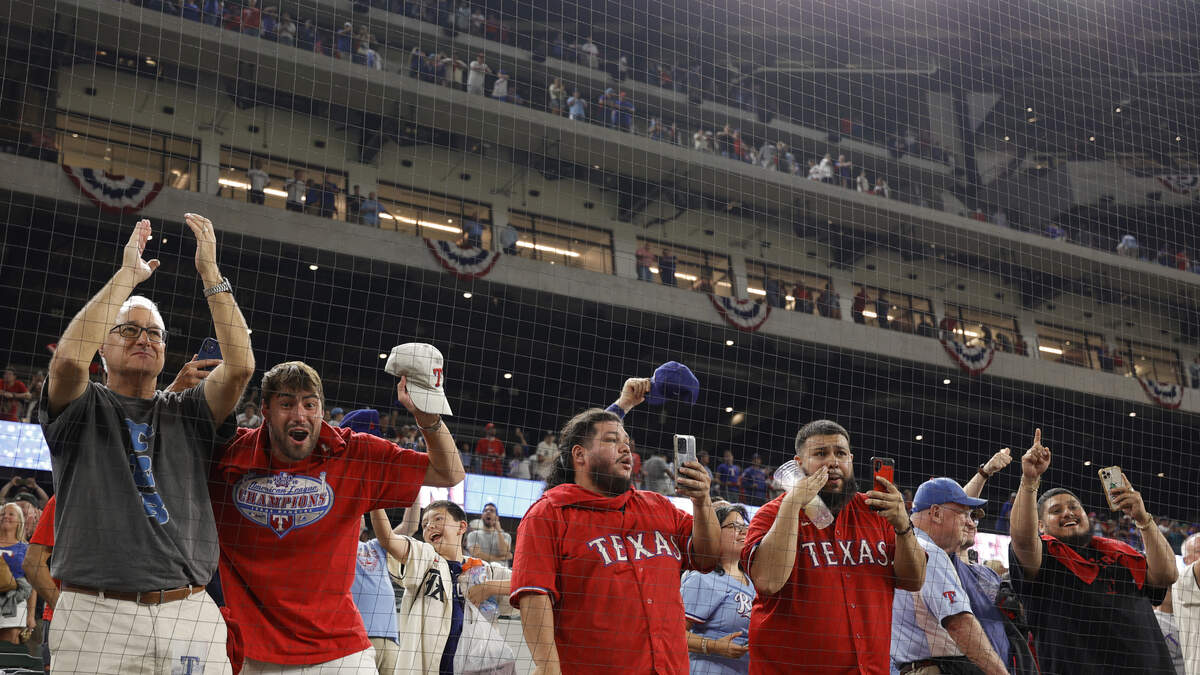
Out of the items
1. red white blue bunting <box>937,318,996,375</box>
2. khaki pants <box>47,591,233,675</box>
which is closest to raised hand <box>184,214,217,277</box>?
khaki pants <box>47,591,233,675</box>

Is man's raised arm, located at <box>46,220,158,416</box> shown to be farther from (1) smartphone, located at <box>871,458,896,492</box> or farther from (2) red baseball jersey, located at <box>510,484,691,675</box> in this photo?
(1) smartphone, located at <box>871,458,896,492</box>

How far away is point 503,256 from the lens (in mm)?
20406

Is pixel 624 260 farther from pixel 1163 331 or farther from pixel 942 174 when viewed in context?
pixel 1163 331

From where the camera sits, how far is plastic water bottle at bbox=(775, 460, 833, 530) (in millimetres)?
3967

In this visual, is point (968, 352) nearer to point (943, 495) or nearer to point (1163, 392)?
point (1163, 392)

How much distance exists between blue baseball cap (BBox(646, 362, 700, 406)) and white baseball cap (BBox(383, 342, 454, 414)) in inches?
52.3

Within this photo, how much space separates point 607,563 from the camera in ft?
12.0

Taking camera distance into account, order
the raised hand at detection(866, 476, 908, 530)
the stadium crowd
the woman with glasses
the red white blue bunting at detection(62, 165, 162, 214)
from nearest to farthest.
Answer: the stadium crowd → the raised hand at detection(866, 476, 908, 530) → the woman with glasses → the red white blue bunting at detection(62, 165, 162, 214)

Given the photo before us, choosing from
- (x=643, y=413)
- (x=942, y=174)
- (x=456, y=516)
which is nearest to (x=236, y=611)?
(x=456, y=516)

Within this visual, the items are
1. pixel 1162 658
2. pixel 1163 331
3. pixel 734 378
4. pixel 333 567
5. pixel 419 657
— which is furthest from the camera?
pixel 1163 331

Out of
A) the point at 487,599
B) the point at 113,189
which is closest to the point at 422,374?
the point at 487,599

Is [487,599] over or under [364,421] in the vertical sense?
under

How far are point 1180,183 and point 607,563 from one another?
24.0m

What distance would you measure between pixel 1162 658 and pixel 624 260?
676 inches
